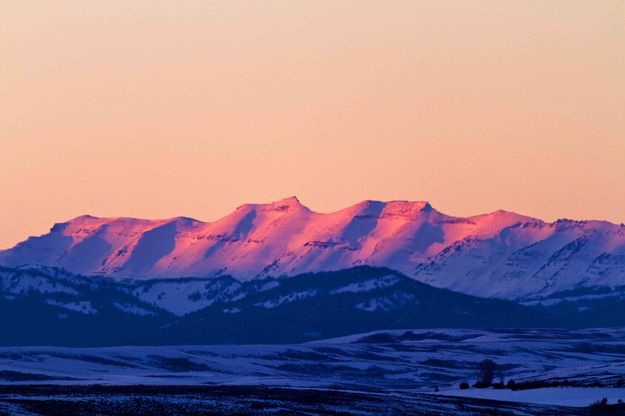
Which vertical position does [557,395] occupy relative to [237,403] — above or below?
above

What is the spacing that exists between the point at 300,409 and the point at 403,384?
97.4 meters

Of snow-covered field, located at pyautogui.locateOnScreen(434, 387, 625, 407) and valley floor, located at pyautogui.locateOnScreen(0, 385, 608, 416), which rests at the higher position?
snow-covered field, located at pyautogui.locateOnScreen(434, 387, 625, 407)

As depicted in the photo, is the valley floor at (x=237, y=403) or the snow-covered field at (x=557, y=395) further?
the snow-covered field at (x=557, y=395)

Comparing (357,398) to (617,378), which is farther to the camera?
(617,378)

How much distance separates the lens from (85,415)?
292ft

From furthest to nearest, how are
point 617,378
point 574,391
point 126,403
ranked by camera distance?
point 617,378 → point 574,391 → point 126,403

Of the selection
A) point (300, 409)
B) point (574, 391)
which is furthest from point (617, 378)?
point (300, 409)

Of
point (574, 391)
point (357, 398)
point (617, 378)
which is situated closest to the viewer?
point (357, 398)

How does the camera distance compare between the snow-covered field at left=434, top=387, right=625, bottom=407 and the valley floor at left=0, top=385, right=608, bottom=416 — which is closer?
the valley floor at left=0, top=385, right=608, bottom=416

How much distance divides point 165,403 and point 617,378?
55215 millimetres

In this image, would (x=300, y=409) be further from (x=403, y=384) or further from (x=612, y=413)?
(x=403, y=384)

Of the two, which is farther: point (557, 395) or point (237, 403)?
point (557, 395)

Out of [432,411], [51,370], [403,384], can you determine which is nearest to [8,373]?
[51,370]

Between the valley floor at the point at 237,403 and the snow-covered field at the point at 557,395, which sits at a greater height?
the snow-covered field at the point at 557,395
